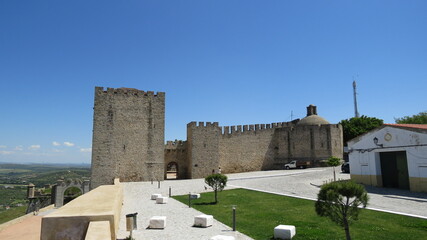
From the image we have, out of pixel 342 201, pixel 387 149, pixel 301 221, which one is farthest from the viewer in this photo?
pixel 387 149

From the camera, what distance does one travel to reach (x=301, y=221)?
27.8 ft

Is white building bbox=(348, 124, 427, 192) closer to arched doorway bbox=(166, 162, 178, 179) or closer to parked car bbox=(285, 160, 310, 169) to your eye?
parked car bbox=(285, 160, 310, 169)

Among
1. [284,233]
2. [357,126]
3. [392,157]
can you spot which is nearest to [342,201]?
[284,233]

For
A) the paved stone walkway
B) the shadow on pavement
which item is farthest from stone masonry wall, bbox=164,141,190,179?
the shadow on pavement

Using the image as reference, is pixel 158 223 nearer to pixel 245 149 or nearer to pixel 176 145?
pixel 176 145

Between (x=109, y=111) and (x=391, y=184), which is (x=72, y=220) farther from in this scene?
(x=109, y=111)

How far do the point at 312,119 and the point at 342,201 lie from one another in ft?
105

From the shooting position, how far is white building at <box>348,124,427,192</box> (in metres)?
13.6

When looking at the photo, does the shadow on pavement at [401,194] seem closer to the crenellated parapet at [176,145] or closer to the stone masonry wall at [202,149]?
the stone masonry wall at [202,149]

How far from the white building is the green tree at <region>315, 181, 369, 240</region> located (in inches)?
412

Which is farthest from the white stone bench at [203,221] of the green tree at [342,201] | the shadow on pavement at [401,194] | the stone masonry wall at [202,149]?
the stone masonry wall at [202,149]

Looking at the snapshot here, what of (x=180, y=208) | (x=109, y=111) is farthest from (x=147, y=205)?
(x=109, y=111)

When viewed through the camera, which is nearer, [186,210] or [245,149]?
[186,210]

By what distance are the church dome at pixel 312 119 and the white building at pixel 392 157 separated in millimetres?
17887
